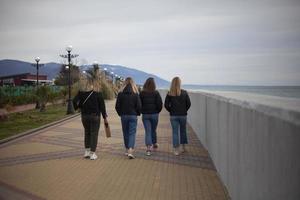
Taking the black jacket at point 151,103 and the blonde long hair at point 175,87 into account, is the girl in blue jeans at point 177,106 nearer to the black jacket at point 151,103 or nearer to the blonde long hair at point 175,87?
the blonde long hair at point 175,87

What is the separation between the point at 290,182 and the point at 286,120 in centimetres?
45

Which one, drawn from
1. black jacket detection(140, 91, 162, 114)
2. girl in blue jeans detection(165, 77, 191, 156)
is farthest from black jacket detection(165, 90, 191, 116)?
black jacket detection(140, 91, 162, 114)

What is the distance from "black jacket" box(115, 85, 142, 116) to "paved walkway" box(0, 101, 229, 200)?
3.52ft

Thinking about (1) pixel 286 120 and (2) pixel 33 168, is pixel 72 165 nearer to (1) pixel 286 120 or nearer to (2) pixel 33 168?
(2) pixel 33 168

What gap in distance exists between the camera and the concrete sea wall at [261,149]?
2.98 m

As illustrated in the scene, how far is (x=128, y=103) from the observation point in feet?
32.0

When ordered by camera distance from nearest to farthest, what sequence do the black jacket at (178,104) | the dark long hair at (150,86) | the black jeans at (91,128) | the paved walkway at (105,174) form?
the paved walkway at (105,174), the black jeans at (91,128), the black jacket at (178,104), the dark long hair at (150,86)

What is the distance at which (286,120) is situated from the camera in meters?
3.09

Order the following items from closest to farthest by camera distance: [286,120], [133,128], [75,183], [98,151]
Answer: [286,120] < [75,183] < [133,128] < [98,151]

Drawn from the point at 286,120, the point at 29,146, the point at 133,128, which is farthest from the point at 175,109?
the point at 286,120

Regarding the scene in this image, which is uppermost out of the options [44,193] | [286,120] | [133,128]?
[286,120]

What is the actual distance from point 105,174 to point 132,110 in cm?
229

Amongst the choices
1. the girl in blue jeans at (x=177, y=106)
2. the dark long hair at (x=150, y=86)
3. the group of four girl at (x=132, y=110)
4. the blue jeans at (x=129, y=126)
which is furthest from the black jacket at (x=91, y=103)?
the girl in blue jeans at (x=177, y=106)

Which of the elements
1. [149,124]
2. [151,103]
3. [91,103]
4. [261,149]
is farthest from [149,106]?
[261,149]
